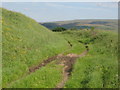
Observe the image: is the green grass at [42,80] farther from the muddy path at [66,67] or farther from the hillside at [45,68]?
the muddy path at [66,67]

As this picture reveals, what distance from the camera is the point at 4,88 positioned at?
17.0 meters

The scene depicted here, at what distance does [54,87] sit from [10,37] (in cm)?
1518

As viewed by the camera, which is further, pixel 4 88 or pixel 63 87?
pixel 63 87

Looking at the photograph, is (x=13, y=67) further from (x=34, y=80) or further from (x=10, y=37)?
(x=10, y=37)

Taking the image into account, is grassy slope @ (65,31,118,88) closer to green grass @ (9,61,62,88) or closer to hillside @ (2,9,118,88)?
hillside @ (2,9,118,88)

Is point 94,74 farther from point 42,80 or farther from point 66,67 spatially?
point 42,80

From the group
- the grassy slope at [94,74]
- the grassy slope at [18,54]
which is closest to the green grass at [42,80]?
the grassy slope at [18,54]

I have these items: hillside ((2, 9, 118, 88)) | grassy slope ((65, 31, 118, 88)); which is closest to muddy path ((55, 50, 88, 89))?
hillside ((2, 9, 118, 88))

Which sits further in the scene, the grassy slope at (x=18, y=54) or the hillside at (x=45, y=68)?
the grassy slope at (x=18, y=54)

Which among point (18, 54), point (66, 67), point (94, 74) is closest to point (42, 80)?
point (94, 74)

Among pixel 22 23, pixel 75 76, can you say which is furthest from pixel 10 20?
pixel 75 76

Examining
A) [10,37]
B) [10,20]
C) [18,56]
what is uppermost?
[10,20]

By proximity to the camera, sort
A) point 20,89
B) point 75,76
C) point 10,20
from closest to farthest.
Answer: point 20,89 → point 75,76 → point 10,20

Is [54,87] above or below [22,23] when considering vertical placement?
below
